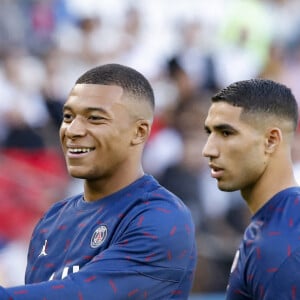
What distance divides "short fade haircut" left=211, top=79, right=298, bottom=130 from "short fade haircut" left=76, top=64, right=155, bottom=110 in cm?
39

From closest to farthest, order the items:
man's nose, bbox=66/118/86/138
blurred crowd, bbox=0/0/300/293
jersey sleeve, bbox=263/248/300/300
→ jersey sleeve, bbox=263/248/300/300
man's nose, bbox=66/118/86/138
blurred crowd, bbox=0/0/300/293

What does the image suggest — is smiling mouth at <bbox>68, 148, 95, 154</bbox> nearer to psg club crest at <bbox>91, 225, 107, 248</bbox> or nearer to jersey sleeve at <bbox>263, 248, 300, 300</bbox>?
psg club crest at <bbox>91, 225, 107, 248</bbox>

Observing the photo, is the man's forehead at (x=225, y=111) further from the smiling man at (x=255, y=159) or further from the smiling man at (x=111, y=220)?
the smiling man at (x=111, y=220)

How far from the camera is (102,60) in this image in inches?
457

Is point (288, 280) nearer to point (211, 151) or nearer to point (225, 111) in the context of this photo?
point (211, 151)

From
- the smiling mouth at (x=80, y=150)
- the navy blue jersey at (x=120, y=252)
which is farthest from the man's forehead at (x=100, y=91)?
the navy blue jersey at (x=120, y=252)

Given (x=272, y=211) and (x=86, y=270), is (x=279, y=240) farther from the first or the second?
(x=86, y=270)

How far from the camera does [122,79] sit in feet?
14.1

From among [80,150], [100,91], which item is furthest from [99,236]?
[100,91]

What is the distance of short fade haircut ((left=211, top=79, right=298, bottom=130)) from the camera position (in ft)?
14.5

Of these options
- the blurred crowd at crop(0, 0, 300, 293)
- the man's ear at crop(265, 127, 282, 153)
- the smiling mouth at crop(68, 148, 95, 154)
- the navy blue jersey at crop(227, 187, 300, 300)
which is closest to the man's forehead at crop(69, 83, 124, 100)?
the smiling mouth at crop(68, 148, 95, 154)

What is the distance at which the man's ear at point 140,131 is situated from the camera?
4.26m

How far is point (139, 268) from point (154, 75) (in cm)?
767

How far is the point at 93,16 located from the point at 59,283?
27.7 feet
